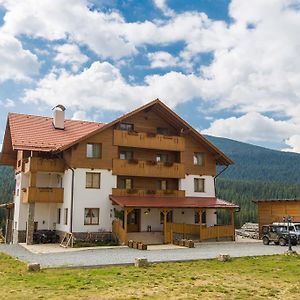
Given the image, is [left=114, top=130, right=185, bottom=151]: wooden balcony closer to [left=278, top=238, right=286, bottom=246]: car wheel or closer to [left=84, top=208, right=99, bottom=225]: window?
[left=84, top=208, right=99, bottom=225]: window

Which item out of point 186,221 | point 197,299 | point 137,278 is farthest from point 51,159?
point 197,299

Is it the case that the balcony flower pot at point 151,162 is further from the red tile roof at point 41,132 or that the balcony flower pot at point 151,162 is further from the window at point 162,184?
the red tile roof at point 41,132

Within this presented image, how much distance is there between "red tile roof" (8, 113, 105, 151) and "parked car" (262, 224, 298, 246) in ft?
56.8

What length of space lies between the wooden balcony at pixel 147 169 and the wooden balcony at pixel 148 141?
1.45 metres

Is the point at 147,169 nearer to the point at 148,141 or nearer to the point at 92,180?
the point at 148,141

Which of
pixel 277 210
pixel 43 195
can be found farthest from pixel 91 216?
pixel 277 210

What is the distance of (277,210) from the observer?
37719mm

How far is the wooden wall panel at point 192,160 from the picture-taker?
3788 cm

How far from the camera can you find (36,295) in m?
12.5

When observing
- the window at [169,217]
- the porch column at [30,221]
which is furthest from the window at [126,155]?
the porch column at [30,221]

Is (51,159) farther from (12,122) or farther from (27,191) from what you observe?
(12,122)

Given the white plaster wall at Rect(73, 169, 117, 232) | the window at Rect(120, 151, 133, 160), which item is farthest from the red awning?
the window at Rect(120, 151, 133, 160)

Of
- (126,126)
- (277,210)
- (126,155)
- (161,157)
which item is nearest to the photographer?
(126,155)

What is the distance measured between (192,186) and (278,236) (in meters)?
9.30
